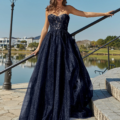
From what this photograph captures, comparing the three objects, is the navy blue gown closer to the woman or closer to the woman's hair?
the woman

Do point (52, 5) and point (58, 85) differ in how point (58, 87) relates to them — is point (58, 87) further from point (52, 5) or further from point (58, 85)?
point (52, 5)

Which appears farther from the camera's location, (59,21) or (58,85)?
(59,21)

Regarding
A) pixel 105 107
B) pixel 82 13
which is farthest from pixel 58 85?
pixel 82 13

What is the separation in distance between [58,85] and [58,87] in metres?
0.02

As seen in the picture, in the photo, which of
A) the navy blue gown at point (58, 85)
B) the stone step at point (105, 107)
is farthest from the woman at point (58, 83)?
the stone step at point (105, 107)

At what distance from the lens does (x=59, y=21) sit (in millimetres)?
1896

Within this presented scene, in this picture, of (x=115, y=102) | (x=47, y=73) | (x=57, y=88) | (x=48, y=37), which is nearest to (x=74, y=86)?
(x=57, y=88)

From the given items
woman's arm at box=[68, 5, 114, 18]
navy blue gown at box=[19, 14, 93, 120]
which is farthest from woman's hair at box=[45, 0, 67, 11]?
navy blue gown at box=[19, 14, 93, 120]

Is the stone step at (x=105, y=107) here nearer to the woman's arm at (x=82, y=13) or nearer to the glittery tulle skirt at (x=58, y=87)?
the glittery tulle skirt at (x=58, y=87)

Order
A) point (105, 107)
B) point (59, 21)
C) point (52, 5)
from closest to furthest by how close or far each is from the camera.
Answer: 1. point (105, 107)
2. point (59, 21)
3. point (52, 5)

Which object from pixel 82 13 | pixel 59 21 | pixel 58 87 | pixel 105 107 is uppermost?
pixel 82 13

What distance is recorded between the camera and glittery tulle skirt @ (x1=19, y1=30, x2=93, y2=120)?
61.9 inches

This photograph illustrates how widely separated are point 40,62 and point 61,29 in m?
0.50

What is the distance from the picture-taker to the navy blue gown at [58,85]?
1.57m
